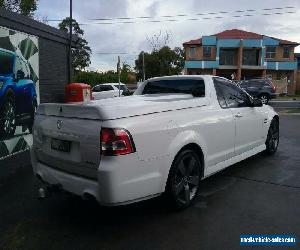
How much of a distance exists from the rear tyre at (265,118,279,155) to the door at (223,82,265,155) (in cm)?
68

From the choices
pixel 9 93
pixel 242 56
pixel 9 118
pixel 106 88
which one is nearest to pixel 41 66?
pixel 9 93

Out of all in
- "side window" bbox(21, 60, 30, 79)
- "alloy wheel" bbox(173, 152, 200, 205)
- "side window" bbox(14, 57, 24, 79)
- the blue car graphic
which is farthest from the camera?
"side window" bbox(21, 60, 30, 79)

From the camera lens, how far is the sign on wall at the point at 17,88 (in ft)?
21.4

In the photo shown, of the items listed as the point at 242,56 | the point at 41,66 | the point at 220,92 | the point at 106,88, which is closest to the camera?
the point at 220,92

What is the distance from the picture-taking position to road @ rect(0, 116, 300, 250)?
12.6 ft

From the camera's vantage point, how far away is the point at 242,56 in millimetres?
47406

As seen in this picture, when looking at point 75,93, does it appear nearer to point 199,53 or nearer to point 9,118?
point 9,118

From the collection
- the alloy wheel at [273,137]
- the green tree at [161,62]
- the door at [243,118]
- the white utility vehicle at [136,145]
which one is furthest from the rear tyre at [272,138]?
the green tree at [161,62]

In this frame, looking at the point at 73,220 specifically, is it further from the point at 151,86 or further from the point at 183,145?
the point at 151,86

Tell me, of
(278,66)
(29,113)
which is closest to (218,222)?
(29,113)

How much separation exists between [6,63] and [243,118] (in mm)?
4228

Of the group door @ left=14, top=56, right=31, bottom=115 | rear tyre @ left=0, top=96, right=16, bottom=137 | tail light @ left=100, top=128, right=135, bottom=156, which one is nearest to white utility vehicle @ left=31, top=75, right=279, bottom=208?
tail light @ left=100, top=128, right=135, bottom=156

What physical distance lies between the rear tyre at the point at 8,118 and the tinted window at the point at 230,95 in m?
3.77

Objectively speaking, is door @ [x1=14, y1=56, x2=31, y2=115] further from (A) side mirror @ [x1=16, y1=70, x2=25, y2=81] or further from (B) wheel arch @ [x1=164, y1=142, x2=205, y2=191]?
(B) wheel arch @ [x1=164, y1=142, x2=205, y2=191]
